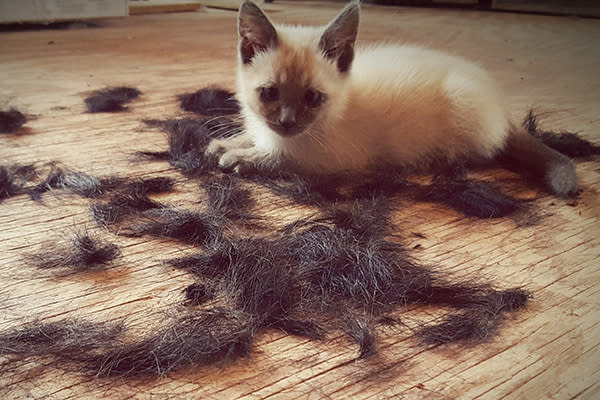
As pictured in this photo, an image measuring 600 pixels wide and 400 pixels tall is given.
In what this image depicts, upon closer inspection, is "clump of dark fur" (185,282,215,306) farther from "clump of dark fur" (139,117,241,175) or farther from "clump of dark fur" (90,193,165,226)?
"clump of dark fur" (139,117,241,175)

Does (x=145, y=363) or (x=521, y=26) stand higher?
(x=521, y=26)

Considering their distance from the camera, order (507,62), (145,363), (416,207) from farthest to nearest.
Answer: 1. (507,62)
2. (416,207)
3. (145,363)

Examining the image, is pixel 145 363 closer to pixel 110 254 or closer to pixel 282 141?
pixel 110 254

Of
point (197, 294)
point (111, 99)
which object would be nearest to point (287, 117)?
point (197, 294)

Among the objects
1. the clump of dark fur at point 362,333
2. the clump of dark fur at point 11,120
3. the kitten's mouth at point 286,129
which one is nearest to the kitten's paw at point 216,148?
the kitten's mouth at point 286,129

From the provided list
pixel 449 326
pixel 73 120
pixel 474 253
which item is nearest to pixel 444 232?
pixel 474 253

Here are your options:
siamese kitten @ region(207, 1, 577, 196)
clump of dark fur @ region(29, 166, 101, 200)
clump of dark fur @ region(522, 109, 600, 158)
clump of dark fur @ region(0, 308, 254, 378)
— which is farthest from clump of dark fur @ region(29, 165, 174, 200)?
clump of dark fur @ region(522, 109, 600, 158)

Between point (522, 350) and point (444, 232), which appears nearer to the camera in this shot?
point (522, 350)
